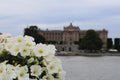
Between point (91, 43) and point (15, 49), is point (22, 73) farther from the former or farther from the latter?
point (91, 43)

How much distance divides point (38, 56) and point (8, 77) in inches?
15.1

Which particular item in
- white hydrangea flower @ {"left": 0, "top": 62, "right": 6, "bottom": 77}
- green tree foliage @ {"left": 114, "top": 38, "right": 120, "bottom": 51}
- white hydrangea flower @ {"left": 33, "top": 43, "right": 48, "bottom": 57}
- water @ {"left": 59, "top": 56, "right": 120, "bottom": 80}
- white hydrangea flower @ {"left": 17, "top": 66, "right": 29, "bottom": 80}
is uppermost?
white hydrangea flower @ {"left": 33, "top": 43, "right": 48, "bottom": 57}

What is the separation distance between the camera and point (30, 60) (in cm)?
395

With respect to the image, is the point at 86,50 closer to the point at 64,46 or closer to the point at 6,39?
the point at 64,46

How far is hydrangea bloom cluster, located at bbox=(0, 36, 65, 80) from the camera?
3.88 m

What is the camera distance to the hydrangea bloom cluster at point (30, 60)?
3.88 meters

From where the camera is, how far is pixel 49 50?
13.5ft

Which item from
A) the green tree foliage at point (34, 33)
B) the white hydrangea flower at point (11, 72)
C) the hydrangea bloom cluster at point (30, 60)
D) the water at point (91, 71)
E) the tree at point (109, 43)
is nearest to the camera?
the white hydrangea flower at point (11, 72)

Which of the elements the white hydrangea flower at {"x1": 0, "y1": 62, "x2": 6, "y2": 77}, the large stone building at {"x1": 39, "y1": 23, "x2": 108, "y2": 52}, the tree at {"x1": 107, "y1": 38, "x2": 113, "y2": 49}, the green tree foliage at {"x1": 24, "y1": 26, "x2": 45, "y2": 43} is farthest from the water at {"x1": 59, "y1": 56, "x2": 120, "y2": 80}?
the large stone building at {"x1": 39, "y1": 23, "x2": 108, "y2": 52}

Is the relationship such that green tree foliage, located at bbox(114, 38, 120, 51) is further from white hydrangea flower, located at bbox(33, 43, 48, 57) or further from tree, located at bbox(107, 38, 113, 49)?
white hydrangea flower, located at bbox(33, 43, 48, 57)

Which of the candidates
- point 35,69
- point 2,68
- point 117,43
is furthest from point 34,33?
point 2,68

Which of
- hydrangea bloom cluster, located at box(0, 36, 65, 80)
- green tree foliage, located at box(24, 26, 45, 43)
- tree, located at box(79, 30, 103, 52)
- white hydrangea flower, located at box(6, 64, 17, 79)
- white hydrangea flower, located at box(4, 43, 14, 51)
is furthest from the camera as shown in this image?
tree, located at box(79, 30, 103, 52)

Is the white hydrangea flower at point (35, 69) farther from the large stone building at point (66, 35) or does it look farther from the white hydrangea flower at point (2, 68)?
the large stone building at point (66, 35)

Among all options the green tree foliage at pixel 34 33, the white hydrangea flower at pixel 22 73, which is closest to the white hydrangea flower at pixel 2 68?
the white hydrangea flower at pixel 22 73
